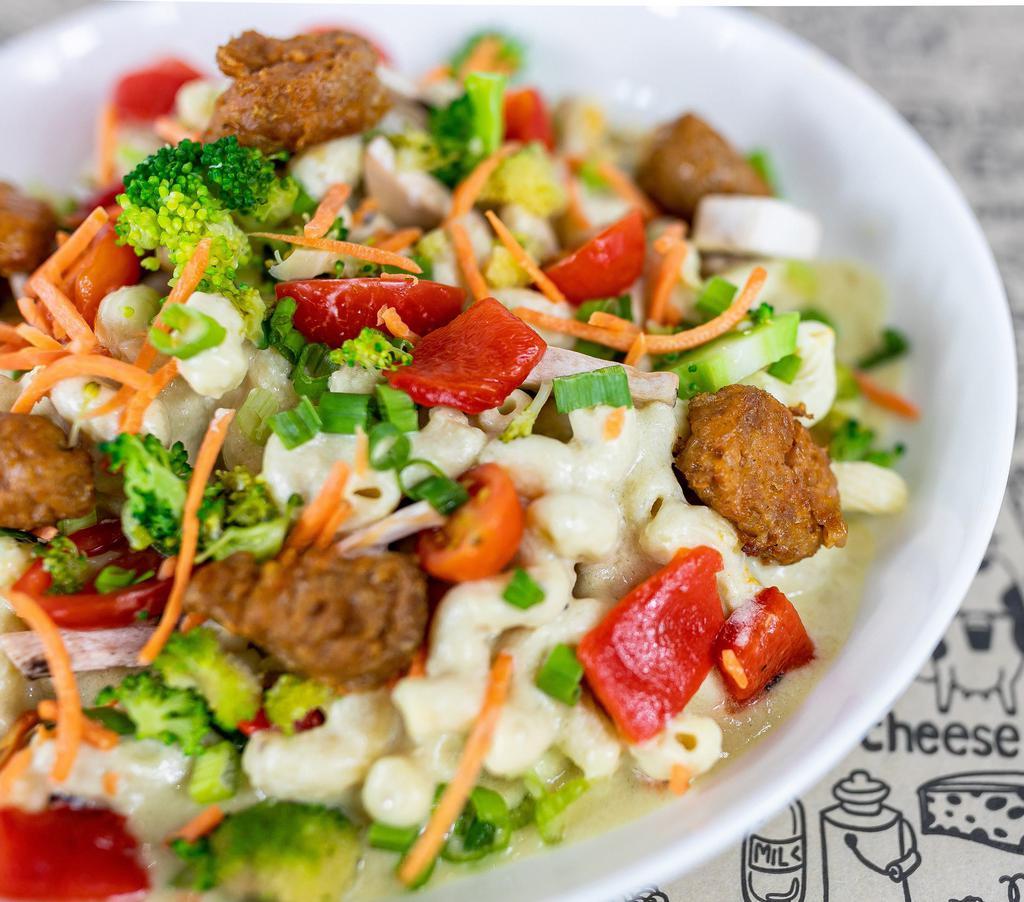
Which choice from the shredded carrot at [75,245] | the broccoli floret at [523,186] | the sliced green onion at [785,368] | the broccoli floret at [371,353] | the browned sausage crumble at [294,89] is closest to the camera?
the broccoli floret at [371,353]

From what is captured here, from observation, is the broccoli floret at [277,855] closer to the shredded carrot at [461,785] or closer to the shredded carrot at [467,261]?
the shredded carrot at [461,785]

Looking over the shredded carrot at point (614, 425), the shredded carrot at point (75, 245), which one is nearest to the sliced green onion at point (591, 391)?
the shredded carrot at point (614, 425)

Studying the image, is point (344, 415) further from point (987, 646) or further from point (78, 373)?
point (987, 646)

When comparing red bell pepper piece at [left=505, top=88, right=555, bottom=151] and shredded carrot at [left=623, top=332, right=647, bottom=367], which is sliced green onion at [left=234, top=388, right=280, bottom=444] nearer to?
shredded carrot at [left=623, top=332, right=647, bottom=367]

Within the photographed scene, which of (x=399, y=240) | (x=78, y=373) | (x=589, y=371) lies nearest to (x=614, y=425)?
(x=589, y=371)

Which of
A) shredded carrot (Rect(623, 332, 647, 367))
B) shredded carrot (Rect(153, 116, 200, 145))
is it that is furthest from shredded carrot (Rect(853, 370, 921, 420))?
shredded carrot (Rect(153, 116, 200, 145))

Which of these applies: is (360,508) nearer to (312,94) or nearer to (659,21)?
(312,94)

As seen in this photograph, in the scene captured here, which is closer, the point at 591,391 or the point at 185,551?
the point at 185,551

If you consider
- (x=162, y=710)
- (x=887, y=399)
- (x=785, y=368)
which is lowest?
(x=887, y=399)
